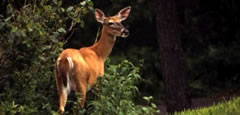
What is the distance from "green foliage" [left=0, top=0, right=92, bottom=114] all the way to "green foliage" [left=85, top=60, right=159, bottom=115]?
656mm

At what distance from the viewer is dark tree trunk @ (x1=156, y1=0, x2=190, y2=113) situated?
14125 mm

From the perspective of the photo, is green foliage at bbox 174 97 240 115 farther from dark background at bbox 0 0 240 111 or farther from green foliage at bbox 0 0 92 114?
dark background at bbox 0 0 240 111

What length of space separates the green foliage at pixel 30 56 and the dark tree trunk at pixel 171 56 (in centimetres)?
415

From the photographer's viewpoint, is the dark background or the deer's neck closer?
the deer's neck

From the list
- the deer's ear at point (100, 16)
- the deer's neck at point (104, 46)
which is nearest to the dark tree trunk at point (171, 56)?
the deer's ear at point (100, 16)

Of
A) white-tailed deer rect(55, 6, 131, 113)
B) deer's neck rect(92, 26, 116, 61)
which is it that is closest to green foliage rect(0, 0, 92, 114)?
white-tailed deer rect(55, 6, 131, 113)

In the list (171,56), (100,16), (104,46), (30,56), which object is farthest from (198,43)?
(30,56)

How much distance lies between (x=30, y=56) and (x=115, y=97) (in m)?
1.55

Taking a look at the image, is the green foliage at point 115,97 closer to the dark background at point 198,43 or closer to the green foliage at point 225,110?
the green foliage at point 225,110

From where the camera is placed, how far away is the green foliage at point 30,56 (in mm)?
8594

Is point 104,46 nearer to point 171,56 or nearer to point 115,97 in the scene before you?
point 115,97

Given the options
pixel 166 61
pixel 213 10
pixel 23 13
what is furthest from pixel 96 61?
pixel 213 10

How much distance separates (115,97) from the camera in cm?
973

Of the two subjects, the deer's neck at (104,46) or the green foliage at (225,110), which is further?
the deer's neck at (104,46)
